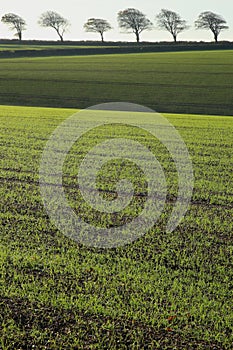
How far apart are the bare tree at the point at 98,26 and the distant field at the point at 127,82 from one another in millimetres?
44968

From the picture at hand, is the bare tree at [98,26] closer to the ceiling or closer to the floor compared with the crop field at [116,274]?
closer to the ceiling

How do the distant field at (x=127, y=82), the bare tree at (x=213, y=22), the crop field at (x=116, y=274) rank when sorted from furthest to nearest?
1. the bare tree at (x=213, y=22)
2. the distant field at (x=127, y=82)
3. the crop field at (x=116, y=274)

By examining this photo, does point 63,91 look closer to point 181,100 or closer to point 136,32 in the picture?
point 181,100

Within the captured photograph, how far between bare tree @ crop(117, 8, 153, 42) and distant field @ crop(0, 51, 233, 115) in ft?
142

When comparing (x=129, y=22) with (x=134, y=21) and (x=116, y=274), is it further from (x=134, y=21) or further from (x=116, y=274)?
(x=116, y=274)

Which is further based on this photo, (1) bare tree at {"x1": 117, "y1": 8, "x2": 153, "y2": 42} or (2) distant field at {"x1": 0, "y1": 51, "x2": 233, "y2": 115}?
(1) bare tree at {"x1": 117, "y1": 8, "x2": 153, "y2": 42}

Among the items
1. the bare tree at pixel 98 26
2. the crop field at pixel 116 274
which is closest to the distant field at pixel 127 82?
the crop field at pixel 116 274

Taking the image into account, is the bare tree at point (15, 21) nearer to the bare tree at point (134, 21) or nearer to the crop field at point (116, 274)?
the bare tree at point (134, 21)

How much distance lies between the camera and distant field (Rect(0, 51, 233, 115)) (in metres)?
31.9

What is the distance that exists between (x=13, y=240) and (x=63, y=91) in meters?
30.2

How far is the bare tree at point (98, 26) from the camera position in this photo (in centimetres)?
9731

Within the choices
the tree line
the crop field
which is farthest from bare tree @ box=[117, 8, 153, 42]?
the crop field

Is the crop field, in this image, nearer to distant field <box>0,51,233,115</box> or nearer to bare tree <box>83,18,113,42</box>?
distant field <box>0,51,233,115</box>

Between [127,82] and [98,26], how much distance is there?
61.9 meters
